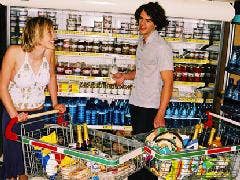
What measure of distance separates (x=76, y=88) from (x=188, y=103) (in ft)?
5.20

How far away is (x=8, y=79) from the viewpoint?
2662 millimetres

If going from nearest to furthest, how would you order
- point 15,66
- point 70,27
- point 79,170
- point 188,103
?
point 79,170
point 15,66
point 70,27
point 188,103

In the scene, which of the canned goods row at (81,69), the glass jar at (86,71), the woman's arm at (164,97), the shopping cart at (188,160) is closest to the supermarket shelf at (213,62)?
the canned goods row at (81,69)

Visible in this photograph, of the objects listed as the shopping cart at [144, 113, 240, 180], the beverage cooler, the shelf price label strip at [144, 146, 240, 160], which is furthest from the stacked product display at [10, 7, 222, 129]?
the shelf price label strip at [144, 146, 240, 160]

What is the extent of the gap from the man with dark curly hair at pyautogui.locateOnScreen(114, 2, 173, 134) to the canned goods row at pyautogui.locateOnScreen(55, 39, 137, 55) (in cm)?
104

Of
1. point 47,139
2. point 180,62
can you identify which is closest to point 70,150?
point 47,139

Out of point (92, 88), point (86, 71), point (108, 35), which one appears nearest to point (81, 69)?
point (86, 71)

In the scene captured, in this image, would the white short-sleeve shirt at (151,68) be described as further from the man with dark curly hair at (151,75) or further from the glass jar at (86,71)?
the glass jar at (86,71)

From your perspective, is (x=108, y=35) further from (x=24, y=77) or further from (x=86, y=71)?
(x=24, y=77)

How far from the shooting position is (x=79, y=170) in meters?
2.32

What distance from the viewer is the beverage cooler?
432 centimetres

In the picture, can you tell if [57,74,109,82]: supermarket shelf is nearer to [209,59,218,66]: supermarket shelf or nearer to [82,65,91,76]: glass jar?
[82,65,91,76]: glass jar

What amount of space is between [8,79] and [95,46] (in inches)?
76.1

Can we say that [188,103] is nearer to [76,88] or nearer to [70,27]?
[76,88]
